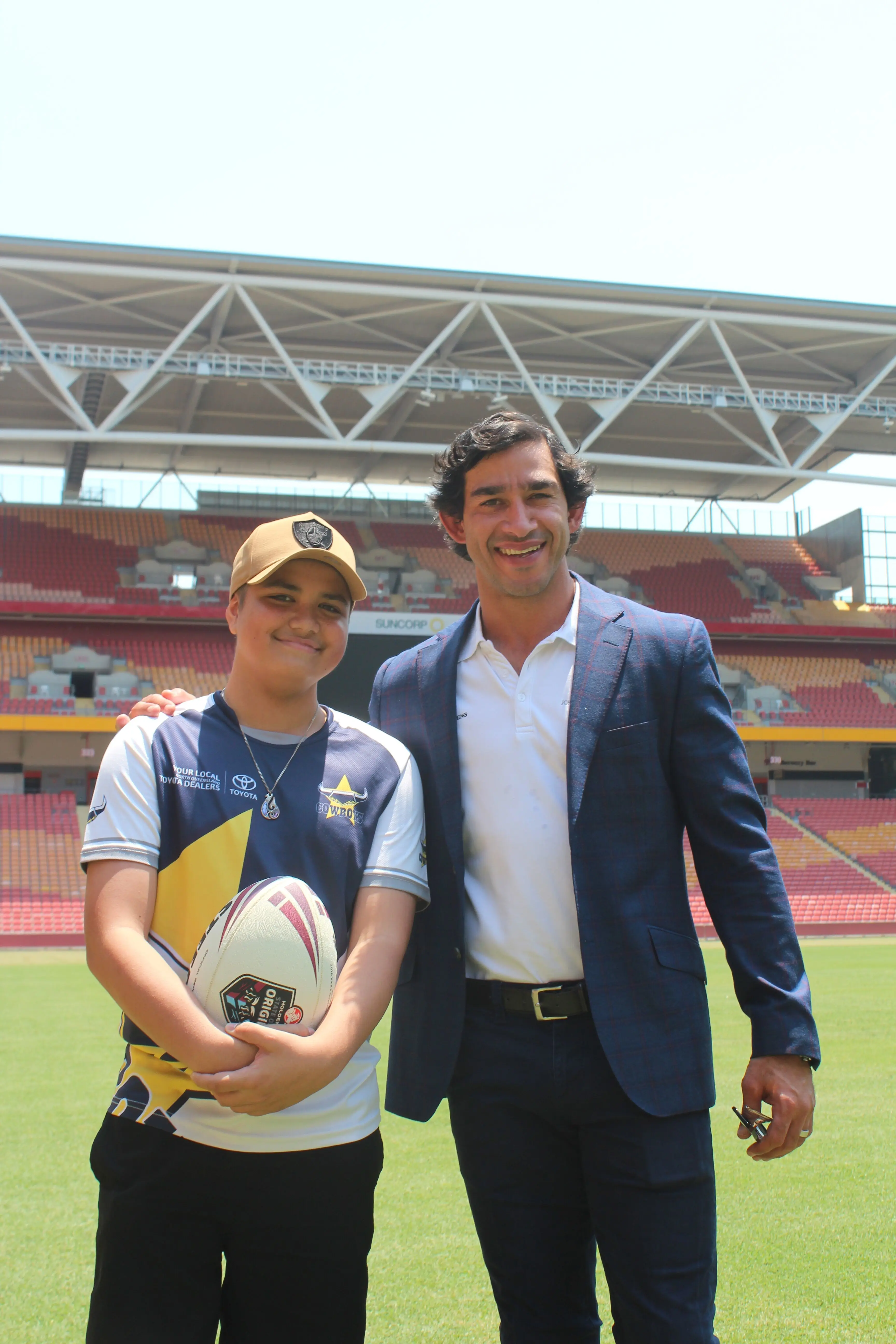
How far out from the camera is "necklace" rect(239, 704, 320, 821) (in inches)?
91.2

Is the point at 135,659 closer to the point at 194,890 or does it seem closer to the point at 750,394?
the point at 750,394

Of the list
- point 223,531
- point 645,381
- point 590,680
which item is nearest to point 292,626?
point 590,680

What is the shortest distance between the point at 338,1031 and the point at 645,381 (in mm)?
25181

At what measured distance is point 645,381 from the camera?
84.4 feet

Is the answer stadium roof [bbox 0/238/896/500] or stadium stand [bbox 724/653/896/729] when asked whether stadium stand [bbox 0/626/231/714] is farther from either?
stadium stand [bbox 724/653/896/729]

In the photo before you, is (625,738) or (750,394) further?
(750,394)

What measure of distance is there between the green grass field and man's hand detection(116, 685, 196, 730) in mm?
2164

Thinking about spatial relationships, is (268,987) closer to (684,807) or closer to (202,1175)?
(202,1175)

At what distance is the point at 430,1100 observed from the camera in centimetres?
259

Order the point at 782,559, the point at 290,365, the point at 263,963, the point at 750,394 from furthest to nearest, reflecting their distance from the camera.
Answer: the point at 782,559 < the point at 750,394 < the point at 290,365 < the point at 263,963

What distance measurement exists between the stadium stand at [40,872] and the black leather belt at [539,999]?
1784 centimetres

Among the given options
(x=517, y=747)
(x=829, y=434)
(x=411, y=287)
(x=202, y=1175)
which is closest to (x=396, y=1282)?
(x=202, y=1175)

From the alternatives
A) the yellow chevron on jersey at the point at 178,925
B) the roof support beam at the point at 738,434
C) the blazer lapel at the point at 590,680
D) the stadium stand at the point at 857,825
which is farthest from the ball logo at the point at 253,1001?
the stadium stand at the point at 857,825

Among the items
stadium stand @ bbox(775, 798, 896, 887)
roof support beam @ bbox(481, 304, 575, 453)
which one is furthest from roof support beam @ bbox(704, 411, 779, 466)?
stadium stand @ bbox(775, 798, 896, 887)
